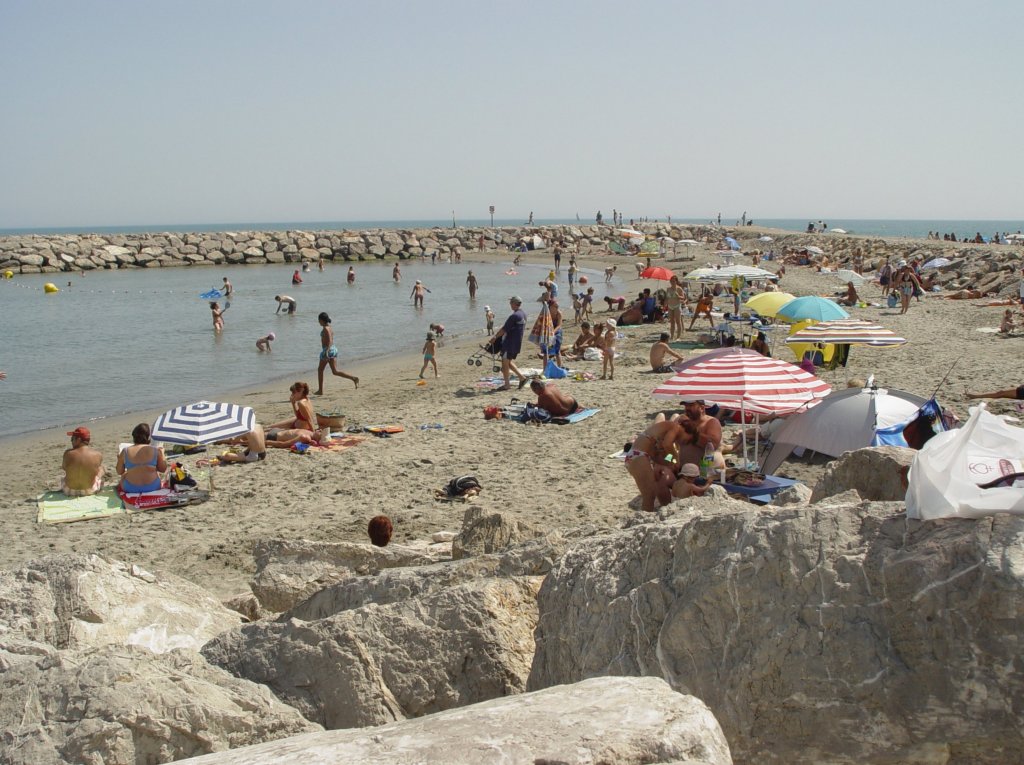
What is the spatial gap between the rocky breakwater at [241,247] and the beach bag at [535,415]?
152ft

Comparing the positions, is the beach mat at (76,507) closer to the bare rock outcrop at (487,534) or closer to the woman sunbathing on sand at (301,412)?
the woman sunbathing on sand at (301,412)

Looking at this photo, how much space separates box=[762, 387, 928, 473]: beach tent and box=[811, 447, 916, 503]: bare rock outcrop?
9.52 feet

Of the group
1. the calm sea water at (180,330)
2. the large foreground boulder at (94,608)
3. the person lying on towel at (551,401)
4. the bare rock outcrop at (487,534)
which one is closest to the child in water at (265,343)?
the calm sea water at (180,330)

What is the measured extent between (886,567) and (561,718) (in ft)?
4.48

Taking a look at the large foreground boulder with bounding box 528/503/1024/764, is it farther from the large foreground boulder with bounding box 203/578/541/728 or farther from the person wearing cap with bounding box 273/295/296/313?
the person wearing cap with bounding box 273/295/296/313

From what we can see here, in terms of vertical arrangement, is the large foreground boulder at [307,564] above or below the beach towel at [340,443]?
above

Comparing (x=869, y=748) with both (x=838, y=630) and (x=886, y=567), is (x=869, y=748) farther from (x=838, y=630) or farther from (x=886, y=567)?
(x=886, y=567)

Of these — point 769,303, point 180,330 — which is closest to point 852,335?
point 769,303

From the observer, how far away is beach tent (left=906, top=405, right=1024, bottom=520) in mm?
3156

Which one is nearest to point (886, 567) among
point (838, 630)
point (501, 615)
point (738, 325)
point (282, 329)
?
point (838, 630)

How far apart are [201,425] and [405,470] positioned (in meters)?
2.42

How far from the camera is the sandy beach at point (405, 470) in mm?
8609

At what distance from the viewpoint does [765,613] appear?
333 cm

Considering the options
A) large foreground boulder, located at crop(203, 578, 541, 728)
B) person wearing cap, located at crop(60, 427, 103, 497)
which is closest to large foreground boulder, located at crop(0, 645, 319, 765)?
large foreground boulder, located at crop(203, 578, 541, 728)
